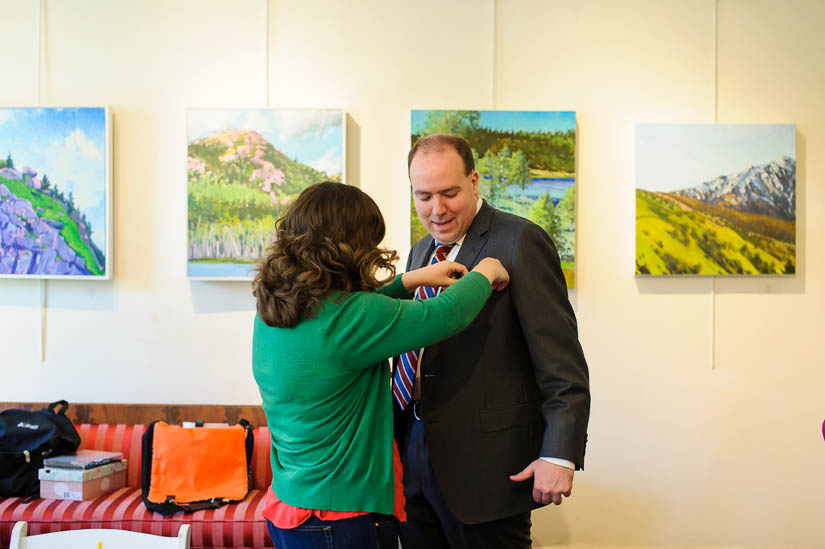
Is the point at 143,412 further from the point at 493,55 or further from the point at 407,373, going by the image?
the point at 493,55

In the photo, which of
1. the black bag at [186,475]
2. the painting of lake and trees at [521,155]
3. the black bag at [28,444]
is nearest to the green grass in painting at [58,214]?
the black bag at [28,444]

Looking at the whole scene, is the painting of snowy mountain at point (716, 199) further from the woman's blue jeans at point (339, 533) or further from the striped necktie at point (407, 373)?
the woman's blue jeans at point (339, 533)

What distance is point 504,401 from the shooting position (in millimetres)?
1814

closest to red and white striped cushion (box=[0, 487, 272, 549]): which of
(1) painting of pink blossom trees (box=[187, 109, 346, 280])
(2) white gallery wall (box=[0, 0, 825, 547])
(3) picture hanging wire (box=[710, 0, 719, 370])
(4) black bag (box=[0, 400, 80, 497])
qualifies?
(4) black bag (box=[0, 400, 80, 497])

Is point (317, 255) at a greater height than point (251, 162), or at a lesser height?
lesser

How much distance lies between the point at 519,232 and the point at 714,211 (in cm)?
240

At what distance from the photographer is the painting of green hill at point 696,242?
12.2 ft

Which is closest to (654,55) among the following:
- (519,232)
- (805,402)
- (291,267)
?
(805,402)

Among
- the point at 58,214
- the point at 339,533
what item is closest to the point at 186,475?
the point at 58,214

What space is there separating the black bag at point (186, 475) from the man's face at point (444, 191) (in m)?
2.06

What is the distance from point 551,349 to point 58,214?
3.18m

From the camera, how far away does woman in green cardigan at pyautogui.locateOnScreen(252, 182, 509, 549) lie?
1.45 meters

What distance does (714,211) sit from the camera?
12.3 ft

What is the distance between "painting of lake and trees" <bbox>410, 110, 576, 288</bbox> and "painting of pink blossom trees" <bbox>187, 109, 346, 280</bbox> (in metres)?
0.54
